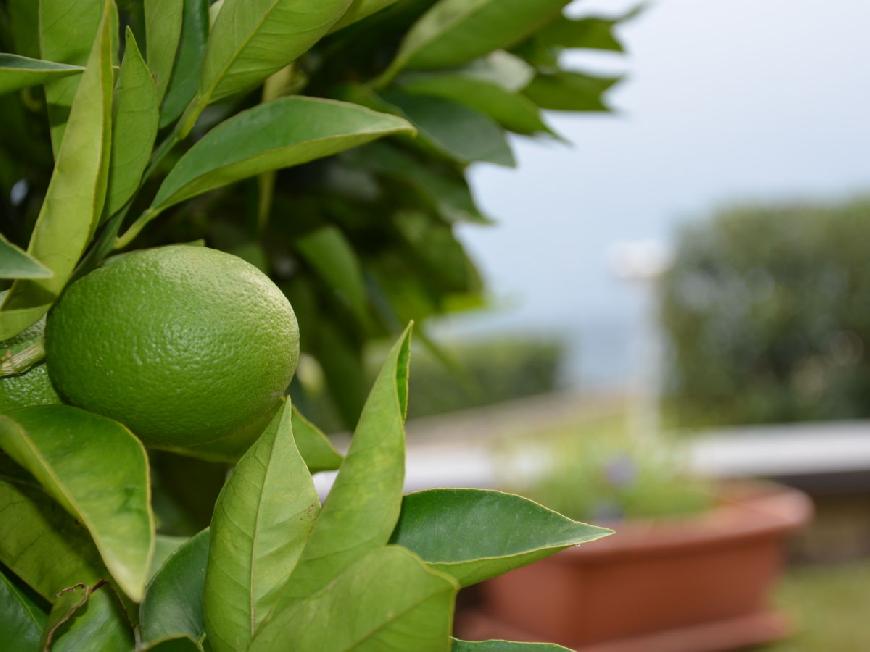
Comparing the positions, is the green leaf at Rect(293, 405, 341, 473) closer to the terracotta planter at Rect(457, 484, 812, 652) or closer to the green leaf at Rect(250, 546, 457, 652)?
the green leaf at Rect(250, 546, 457, 652)

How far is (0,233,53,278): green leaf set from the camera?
13.3 inches

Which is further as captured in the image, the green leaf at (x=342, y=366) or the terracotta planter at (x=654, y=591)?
the terracotta planter at (x=654, y=591)

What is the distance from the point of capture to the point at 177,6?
0.42 metres

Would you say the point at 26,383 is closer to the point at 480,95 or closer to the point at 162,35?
the point at 162,35

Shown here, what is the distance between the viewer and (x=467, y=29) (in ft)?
1.82

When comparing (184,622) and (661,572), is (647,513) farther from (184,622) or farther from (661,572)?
(184,622)

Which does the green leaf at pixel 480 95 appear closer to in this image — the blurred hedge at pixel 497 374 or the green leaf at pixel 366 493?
the green leaf at pixel 366 493

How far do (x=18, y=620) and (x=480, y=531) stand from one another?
0.63 ft

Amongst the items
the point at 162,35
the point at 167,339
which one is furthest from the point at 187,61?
the point at 167,339

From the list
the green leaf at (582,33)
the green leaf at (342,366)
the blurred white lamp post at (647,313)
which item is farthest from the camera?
the blurred white lamp post at (647,313)

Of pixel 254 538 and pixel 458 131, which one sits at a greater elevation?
pixel 458 131

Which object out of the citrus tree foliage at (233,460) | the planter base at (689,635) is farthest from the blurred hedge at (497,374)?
the citrus tree foliage at (233,460)

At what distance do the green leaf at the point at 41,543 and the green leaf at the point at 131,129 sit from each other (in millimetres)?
122

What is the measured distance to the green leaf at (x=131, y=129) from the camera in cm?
39
